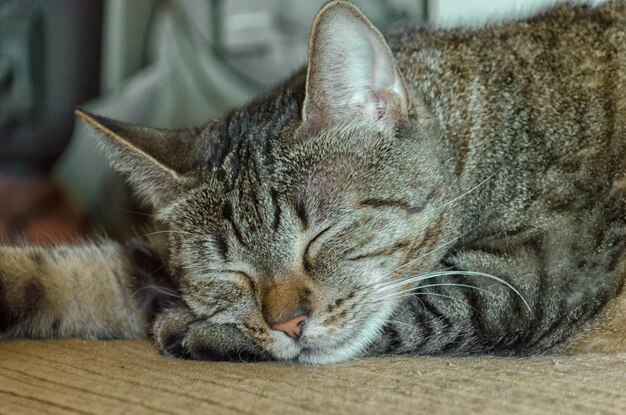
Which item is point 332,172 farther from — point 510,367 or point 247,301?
point 510,367

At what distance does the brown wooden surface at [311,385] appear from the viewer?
108 centimetres

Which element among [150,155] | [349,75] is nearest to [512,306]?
[349,75]

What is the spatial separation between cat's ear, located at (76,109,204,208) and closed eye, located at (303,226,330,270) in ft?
0.94

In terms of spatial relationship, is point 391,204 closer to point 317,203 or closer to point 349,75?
point 317,203

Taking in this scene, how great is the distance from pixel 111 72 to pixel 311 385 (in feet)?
5.67

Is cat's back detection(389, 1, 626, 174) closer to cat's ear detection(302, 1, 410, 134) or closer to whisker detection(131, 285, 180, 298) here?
cat's ear detection(302, 1, 410, 134)

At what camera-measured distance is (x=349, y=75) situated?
1364 mm

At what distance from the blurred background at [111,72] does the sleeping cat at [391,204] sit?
3.08ft

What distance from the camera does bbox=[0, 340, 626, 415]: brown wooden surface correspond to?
3.53ft

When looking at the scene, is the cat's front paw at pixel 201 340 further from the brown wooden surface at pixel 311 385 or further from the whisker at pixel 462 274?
the whisker at pixel 462 274

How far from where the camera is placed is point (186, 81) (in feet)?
8.63

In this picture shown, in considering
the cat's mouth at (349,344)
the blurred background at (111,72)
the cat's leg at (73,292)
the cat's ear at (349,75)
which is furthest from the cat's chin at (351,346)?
the blurred background at (111,72)

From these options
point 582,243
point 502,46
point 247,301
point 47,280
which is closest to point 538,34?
point 502,46

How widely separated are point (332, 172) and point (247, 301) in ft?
0.91
